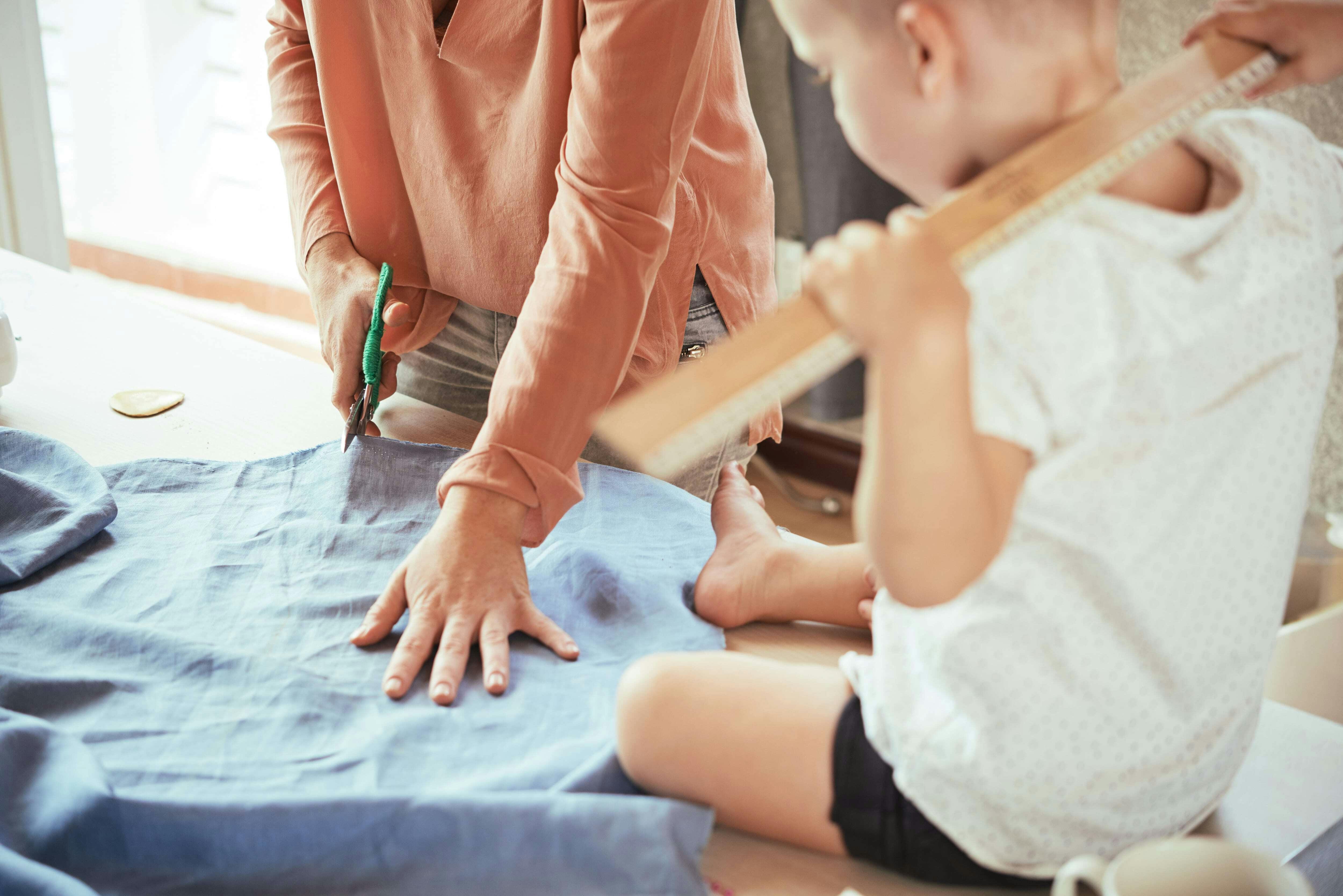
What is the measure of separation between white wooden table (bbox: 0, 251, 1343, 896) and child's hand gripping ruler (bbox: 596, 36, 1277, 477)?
0.30 meters

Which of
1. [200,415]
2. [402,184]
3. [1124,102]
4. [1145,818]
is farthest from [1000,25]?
[200,415]

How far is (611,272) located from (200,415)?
1.93 feet

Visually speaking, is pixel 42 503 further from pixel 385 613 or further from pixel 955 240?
pixel 955 240

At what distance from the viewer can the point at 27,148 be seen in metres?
2.35

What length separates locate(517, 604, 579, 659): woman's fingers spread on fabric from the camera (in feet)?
2.42

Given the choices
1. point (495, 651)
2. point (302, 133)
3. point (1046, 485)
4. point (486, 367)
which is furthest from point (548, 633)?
point (302, 133)

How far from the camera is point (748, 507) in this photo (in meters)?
0.92

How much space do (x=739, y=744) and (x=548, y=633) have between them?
22cm

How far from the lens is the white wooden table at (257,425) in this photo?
1.91ft

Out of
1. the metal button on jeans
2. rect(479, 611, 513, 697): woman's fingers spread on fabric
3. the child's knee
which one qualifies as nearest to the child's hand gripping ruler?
the child's knee

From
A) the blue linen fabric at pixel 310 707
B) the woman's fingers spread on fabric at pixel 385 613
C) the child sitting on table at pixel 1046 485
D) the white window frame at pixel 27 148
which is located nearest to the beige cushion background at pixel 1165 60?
the child sitting on table at pixel 1046 485

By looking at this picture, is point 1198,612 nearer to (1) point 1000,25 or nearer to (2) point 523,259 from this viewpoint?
(1) point 1000,25

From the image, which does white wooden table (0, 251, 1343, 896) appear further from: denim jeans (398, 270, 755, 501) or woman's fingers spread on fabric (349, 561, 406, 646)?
woman's fingers spread on fabric (349, 561, 406, 646)

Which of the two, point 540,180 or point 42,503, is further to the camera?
point 540,180
